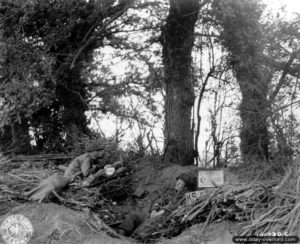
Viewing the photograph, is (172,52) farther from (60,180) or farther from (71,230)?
(71,230)

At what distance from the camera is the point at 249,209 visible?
7.09 metres

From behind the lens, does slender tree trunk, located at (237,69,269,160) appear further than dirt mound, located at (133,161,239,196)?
Yes

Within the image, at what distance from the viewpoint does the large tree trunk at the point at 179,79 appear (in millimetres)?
11375

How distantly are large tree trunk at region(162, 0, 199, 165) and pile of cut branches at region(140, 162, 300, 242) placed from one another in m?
3.38

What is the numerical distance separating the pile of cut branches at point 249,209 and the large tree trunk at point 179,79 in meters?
3.38

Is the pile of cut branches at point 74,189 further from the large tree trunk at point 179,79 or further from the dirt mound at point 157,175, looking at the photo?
the large tree trunk at point 179,79

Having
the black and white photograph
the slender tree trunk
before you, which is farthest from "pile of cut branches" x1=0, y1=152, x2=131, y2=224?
the slender tree trunk

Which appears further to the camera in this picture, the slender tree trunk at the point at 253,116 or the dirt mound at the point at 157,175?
the slender tree trunk at the point at 253,116

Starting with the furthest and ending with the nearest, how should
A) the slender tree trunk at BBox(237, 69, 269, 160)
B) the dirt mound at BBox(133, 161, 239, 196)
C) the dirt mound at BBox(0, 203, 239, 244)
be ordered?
the slender tree trunk at BBox(237, 69, 269, 160) < the dirt mound at BBox(133, 161, 239, 196) < the dirt mound at BBox(0, 203, 239, 244)

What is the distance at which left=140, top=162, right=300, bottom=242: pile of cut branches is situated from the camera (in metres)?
6.61

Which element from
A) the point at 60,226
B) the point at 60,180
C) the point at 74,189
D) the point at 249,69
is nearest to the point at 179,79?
the point at 249,69

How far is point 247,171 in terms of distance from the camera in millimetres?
9430

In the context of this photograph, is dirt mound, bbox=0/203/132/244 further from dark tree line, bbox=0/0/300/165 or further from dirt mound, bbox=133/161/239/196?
dark tree line, bbox=0/0/300/165

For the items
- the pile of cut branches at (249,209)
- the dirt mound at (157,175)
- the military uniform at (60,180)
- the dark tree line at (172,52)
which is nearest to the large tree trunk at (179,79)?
the dark tree line at (172,52)
